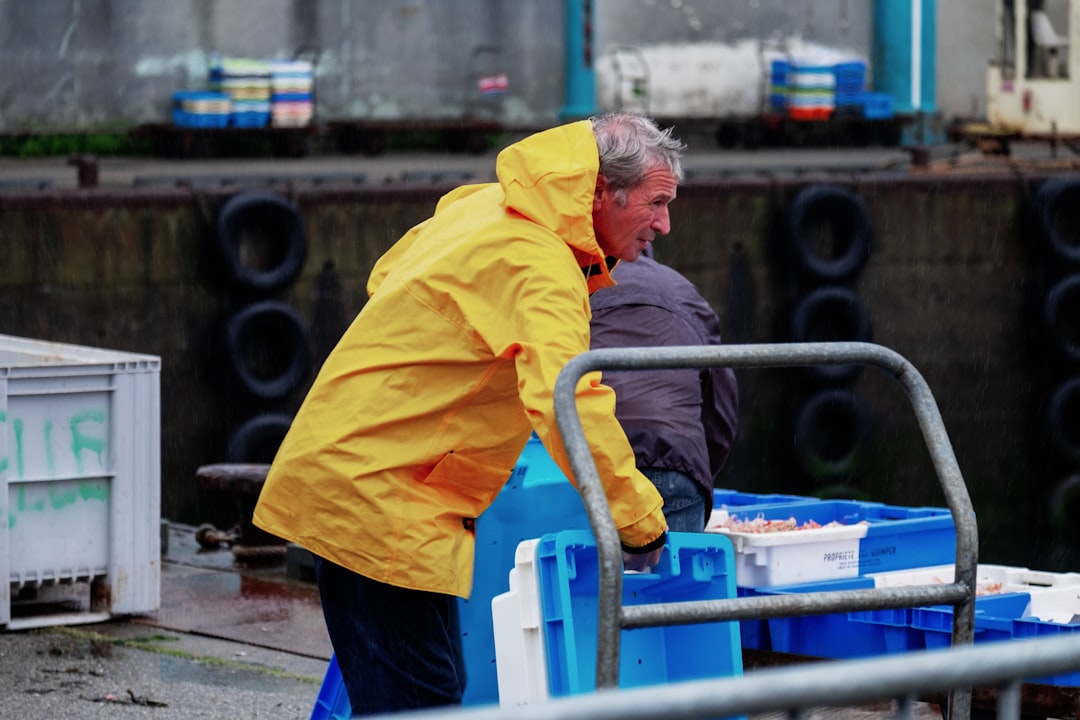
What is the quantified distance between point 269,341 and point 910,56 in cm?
1369

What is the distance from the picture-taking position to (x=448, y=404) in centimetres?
321

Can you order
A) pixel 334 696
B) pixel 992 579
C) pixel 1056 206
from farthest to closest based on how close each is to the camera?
1. pixel 1056 206
2. pixel 992 579
3. pixel 334 696

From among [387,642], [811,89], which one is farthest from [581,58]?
[387,642]

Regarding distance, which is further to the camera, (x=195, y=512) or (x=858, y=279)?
(x=858, y=279)

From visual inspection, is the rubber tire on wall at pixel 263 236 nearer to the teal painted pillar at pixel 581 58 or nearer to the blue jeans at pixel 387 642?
the blue jeans at pixel 387 642

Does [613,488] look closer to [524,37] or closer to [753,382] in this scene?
[753,382]

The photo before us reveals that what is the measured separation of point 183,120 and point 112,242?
27.5ft

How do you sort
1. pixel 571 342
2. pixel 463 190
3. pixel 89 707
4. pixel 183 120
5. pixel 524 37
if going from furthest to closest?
pixel 524 37 < pixel 183 120 < pixel 89 707 < pixel 463 190 < pixel 571 342

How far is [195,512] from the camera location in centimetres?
1093

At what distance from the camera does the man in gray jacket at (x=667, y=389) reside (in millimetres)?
4469

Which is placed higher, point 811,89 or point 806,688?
point 811,89

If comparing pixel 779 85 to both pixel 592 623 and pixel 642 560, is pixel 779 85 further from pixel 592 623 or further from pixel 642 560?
pixel 642 560

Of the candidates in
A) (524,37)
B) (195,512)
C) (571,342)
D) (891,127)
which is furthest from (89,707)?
(891,127)

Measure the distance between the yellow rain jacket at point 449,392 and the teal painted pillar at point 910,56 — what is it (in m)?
20.2
